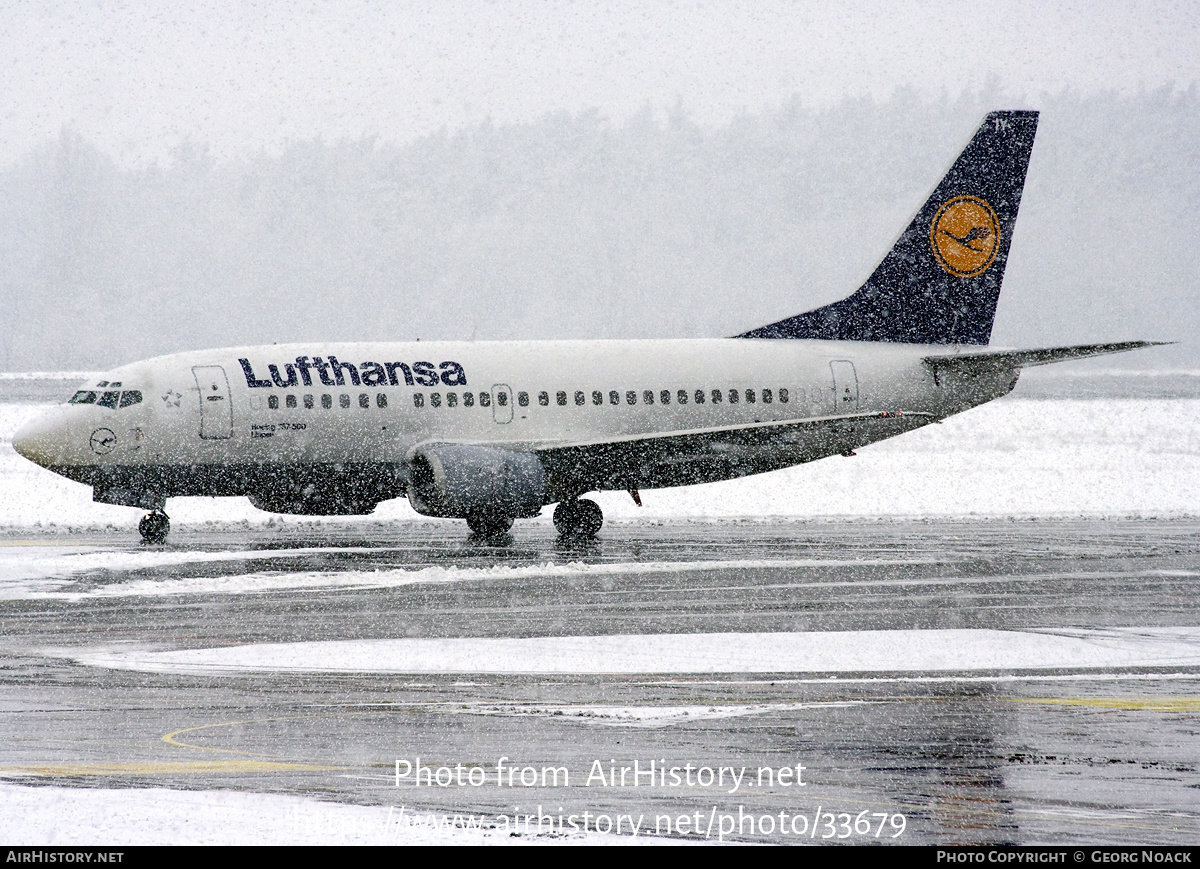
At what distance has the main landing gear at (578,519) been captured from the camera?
2761 cm

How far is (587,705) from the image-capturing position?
37.0 feet

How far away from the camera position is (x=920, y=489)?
130 ft

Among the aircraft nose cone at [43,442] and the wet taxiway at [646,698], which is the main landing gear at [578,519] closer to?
the wet taxiway at [646,698]

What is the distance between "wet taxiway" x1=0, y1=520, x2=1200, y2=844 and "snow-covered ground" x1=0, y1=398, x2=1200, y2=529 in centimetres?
1074

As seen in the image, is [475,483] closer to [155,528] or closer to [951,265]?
[155,528]

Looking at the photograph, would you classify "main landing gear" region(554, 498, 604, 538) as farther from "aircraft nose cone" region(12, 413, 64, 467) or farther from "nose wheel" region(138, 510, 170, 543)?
"aircraft nose cone" region(12, 413, 64, 467)

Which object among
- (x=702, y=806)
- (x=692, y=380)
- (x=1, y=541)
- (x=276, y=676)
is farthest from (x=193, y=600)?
(x=692, y=380)

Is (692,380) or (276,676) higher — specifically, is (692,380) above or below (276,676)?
above

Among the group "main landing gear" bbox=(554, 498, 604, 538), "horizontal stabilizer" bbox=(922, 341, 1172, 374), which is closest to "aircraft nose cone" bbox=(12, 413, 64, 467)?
"main landing gear" bbox=(554, 498, 604, 538)

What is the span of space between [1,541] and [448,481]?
825cm

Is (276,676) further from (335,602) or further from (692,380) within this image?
(692,380)

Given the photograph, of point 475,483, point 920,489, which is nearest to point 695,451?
point 475,483

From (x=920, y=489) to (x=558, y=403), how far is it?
1494cm

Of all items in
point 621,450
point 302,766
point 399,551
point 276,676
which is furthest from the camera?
point 621,450
